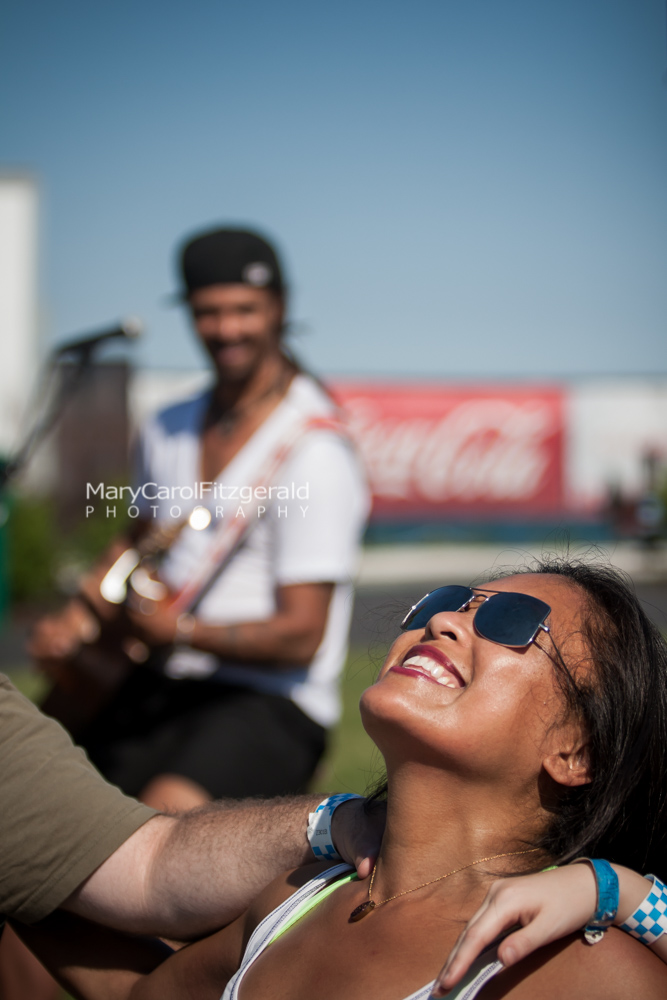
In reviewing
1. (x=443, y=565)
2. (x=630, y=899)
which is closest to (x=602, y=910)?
(x=630, y=899)

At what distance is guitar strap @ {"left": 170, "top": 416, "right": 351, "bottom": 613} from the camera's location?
285cm

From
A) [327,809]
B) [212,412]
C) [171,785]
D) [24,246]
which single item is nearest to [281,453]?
[212,412]

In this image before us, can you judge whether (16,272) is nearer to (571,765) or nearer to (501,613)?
(501,613)

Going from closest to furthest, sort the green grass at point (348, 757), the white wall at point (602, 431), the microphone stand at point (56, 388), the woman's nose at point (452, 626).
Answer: the woman's nose at point (452, 626) < the microphone stand at point (56, 388) < the green grass at point (348, 757) < the white wall at point (602, 431)

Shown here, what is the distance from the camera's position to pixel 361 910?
1.41 m

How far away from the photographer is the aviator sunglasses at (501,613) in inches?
56.9

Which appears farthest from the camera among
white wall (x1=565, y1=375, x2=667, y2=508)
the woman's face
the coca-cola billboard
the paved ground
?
white wall (x1=565, y1=375, x2=667, y2=508)

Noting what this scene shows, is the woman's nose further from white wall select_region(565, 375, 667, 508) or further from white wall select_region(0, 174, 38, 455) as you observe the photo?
white wall select_region(565, 375, 667, 508)

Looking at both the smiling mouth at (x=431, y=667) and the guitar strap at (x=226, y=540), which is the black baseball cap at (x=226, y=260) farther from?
the smiling mouth at (x=431, y=667)

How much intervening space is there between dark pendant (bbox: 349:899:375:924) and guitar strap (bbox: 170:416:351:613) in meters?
1.54

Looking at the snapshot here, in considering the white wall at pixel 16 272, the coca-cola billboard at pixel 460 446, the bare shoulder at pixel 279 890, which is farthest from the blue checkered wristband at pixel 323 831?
the coca-cola billboard at pixel 460 446

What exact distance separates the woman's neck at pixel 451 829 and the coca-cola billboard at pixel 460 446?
774 inches

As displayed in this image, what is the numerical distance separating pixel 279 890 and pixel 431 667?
477 mm

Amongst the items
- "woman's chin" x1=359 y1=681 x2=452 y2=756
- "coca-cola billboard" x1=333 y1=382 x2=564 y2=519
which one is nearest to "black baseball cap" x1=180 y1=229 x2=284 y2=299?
"woman's chin" x1=359 y1=681 x2=452 y2=756
